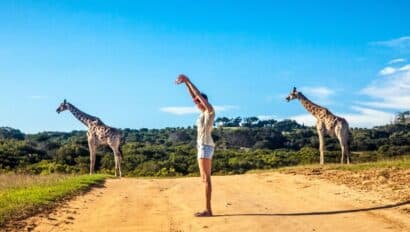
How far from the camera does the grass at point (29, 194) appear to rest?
37.1 feet

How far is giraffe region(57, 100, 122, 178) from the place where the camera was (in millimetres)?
24703

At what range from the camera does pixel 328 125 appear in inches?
922

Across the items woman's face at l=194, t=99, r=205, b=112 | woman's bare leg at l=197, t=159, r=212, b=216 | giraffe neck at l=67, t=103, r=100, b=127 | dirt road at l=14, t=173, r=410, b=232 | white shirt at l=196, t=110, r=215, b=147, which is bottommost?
dirt road at l=14, t=173, r=410, b=232

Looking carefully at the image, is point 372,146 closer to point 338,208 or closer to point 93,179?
point 93,179

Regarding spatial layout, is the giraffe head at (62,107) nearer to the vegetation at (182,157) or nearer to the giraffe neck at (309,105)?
the vegetation at (182,157)

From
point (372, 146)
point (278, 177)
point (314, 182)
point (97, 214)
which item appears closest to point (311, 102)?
point (278, 177)

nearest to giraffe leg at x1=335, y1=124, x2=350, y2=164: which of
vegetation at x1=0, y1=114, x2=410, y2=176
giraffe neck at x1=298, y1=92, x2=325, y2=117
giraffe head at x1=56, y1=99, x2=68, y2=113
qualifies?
giraffe neck at x1=298, y1=92, x2=325, y2=117

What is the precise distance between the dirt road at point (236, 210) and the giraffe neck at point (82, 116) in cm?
991

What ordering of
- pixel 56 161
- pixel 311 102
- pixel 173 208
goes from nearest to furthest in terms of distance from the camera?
pixel 173 208
pixel 311 102
pixel 56 161

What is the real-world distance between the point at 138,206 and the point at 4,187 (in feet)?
19.3

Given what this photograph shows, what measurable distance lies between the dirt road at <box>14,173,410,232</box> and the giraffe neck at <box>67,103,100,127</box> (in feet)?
32.5

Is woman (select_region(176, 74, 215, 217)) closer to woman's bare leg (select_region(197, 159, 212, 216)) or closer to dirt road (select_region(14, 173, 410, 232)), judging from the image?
woman's bare leg (select_region(197, 159, 212, 216))

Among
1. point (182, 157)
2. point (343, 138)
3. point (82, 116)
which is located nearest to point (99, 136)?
point (82, 116)

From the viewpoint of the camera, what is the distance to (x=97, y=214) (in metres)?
11.5
